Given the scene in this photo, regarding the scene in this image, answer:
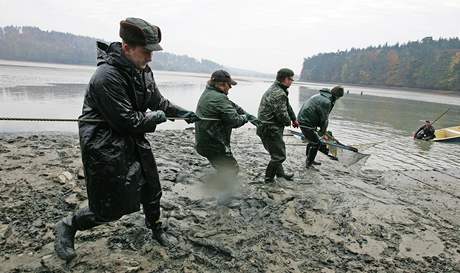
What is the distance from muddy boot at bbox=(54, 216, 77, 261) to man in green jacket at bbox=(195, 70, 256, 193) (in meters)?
2.28

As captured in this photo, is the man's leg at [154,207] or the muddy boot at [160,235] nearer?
the man's leg at [154,207]

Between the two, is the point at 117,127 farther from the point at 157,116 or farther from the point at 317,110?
the point at 317,110

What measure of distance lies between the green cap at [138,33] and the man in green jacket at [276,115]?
3467 mm

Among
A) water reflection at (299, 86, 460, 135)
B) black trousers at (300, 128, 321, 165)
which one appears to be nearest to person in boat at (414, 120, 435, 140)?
water reflection at (299, 86, 460, 135)

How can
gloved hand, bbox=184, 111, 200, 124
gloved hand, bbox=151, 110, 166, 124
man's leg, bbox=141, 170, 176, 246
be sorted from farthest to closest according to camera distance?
gloved hand, bbox=184, 111, 200, 124, man's leg, bbox=141, 170, 176, 246, gloved hand, bbox=151, 110, 166, 124

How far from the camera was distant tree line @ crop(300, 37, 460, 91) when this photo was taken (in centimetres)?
9231

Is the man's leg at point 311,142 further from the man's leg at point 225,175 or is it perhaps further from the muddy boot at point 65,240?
the muddy boot at point 65,240

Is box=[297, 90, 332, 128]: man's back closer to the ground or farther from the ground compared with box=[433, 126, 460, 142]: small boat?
farther from the ground

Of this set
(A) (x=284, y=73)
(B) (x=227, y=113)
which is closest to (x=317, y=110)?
(A) (x=284, y=73)

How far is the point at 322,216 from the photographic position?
17.6 feet

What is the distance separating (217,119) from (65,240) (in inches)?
103

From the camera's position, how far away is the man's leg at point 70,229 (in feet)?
10.7

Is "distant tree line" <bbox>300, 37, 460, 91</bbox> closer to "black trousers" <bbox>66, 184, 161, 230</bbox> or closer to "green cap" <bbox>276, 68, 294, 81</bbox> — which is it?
"green cap" <bbox>276, 68, 294, 81</bbox>

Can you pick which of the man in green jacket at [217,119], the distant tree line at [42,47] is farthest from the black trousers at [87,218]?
the distant tree line at [42,47]
